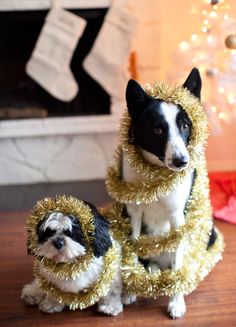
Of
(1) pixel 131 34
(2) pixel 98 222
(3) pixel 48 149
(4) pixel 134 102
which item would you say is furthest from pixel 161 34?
(2) pixel 98 222

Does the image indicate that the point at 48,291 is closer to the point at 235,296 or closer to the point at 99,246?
the point at 99,246

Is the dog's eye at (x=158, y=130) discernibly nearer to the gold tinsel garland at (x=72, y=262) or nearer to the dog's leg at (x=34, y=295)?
the gold tinsel garland at (x=72, y=262)

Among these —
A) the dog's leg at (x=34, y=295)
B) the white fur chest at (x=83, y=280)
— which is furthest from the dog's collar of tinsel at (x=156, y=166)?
the dog's leg at (x=34, y=295)

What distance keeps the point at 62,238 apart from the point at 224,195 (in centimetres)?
122

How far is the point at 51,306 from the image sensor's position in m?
1.50

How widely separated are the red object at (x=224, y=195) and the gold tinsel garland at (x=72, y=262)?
83cm

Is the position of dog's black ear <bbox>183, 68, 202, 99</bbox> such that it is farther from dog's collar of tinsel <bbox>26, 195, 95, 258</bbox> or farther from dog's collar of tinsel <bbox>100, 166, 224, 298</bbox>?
dog's collar of tinsel <bbox>26, 195, 95, 258</bbox>

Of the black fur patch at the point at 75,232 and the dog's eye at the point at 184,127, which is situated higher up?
the dog's eye at the point at 184,127

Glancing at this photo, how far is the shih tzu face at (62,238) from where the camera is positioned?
1280 mm

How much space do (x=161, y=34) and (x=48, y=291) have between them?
5.03ft

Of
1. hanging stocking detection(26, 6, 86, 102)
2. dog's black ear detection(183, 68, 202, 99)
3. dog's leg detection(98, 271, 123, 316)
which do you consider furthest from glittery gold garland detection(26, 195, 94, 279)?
hanging stocking detection(26, 6, 86, 102)

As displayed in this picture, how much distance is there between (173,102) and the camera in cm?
132

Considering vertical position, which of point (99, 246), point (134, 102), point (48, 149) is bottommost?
point (48, 149)

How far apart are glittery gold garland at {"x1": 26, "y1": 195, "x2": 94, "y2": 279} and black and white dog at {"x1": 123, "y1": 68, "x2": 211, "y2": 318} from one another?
20 cm
